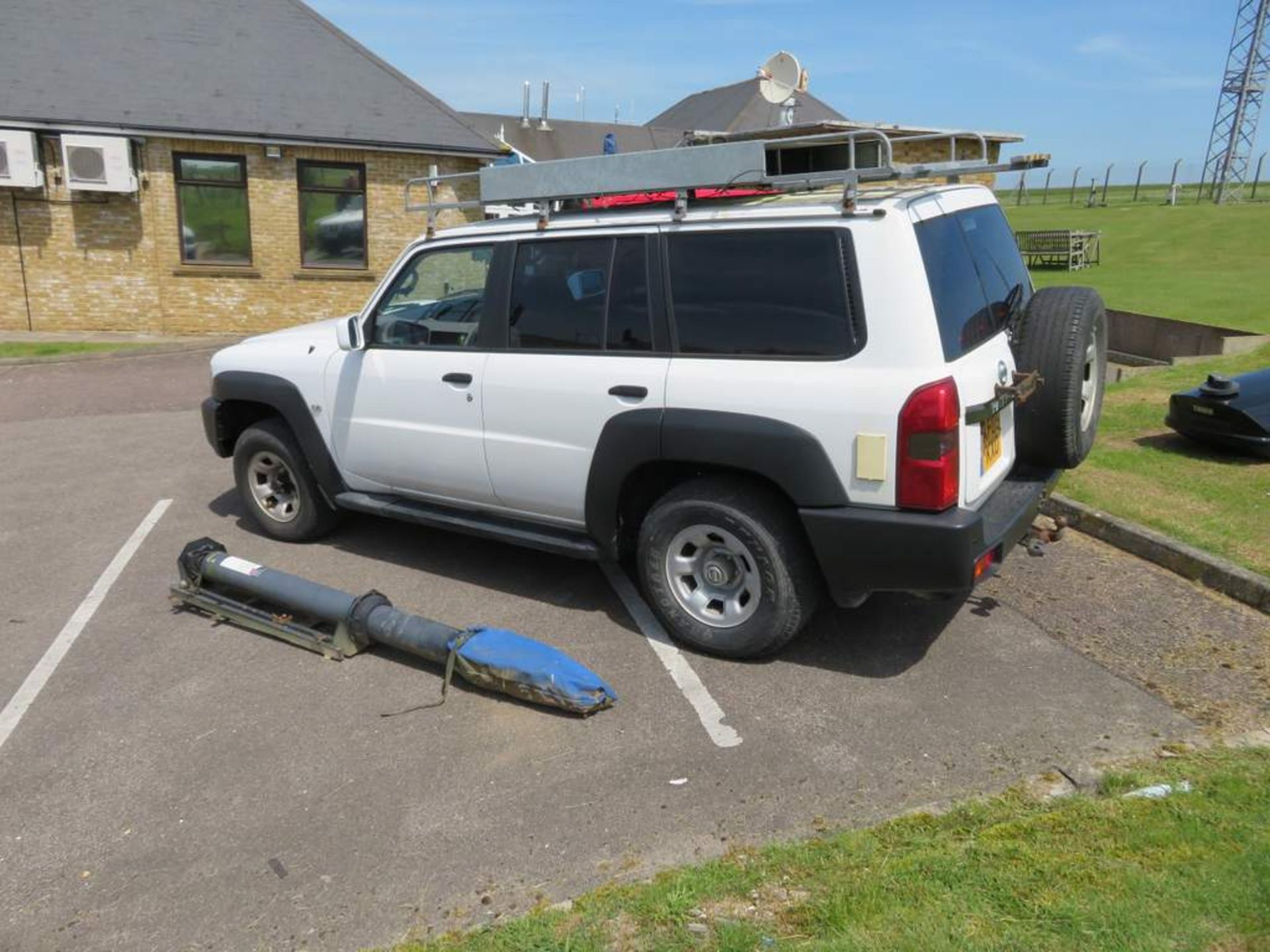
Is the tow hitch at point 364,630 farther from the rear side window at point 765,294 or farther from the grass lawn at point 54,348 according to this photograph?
the grass lawn at point 54,348

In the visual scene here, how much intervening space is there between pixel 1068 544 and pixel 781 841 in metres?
3.42

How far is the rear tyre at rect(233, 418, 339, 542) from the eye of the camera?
6.18m

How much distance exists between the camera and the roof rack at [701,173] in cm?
408

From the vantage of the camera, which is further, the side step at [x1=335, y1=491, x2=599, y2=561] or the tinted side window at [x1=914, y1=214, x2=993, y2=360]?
the side step at [x1=335, y1=491, x2=599, y2=561]

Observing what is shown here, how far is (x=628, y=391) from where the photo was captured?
4.61 m

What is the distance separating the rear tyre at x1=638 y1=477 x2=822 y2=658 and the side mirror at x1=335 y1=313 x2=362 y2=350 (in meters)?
1.97

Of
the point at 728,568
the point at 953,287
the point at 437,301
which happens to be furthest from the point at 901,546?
the point at 437,301

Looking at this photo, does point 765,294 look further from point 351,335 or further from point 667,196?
point 351,335

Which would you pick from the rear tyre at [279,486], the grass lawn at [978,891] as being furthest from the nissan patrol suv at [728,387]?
the grass lawn at [978,891]

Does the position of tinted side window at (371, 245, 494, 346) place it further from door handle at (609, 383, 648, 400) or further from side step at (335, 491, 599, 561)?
door handle at (609, 383, 648, 400)

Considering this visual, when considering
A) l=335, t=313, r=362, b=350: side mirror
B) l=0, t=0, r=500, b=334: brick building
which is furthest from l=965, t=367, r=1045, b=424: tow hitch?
l=0, t=0, r=500, b=334: brick building

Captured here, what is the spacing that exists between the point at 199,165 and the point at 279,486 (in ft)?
40.4

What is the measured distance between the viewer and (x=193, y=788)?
381 centimetres

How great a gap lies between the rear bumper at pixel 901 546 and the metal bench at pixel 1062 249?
79.5 ft
